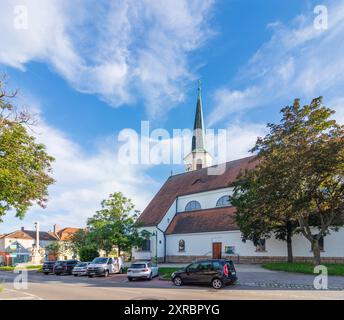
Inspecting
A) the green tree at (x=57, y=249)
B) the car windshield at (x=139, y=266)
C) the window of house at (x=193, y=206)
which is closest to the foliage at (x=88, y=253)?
the window of house at (x=193, y=206)

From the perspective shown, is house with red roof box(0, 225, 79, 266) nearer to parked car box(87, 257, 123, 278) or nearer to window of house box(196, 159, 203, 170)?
window of house box(196, 159, 203, 170)

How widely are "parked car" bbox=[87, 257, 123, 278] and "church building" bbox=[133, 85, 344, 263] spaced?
10793 mm

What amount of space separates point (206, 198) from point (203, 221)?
3912 millimetres

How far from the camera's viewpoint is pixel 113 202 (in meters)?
40.6

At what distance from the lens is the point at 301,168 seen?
25.5m

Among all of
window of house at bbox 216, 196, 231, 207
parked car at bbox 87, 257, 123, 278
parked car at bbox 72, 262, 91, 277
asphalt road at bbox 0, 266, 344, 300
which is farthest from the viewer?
window of house at bbox 216, 196, 231, 207

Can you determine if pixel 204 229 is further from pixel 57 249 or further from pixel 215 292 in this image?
pixel 57 249

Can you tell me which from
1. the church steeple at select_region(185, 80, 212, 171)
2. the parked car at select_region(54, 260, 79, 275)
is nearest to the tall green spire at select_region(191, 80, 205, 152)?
the church steeple at select_region(185, 80, 212, 171)

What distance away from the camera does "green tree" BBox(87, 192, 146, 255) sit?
126 ft

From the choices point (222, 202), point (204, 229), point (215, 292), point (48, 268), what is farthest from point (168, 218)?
point (215, 292)

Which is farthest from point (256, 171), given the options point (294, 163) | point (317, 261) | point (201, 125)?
point (201, 125)

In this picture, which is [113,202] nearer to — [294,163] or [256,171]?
[256,171]

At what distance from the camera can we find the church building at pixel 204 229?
1401 inches
